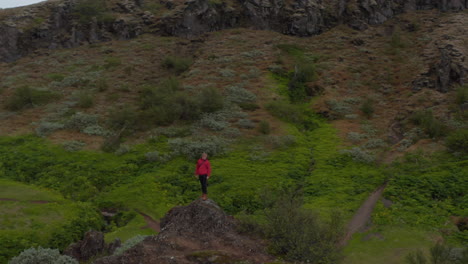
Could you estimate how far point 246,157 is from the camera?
31906 millimetres

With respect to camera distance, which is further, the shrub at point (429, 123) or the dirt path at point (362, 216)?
the shrub at point (429, 123)

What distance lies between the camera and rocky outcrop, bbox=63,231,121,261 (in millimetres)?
16728

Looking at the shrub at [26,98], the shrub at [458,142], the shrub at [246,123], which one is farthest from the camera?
the shrub at [26,98]

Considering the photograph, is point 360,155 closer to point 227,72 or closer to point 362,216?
point 362,216

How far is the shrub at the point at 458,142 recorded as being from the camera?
93.1 ft

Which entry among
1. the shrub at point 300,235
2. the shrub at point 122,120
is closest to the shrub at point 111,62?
the shrub at point 122,120

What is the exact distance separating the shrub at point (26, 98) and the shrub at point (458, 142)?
44.6 meters

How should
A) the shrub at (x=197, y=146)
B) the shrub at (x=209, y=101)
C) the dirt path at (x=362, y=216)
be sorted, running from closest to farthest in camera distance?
the dirt path at (x=362, y=216), the shrub at (x=197, y=146), the shrub at (x=209, y=101)

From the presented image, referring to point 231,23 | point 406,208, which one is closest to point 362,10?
point 231,23

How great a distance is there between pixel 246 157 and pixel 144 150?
967 cm

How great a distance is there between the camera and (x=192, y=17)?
67.8 metres

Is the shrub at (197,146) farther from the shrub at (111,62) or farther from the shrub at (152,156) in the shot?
the shrub at (111,62)

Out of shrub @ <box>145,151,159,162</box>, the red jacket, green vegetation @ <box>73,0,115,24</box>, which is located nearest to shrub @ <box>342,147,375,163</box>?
shrub @ <box>145,151,159,162</box>

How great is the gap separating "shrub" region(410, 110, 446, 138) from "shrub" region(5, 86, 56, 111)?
4338 cm
